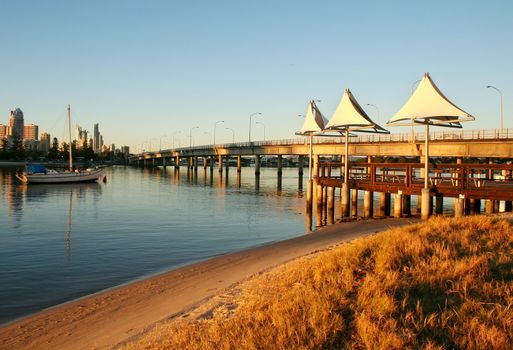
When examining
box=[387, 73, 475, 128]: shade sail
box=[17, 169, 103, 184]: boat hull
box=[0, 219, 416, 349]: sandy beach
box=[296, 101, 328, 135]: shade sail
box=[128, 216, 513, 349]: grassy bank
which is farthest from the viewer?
box=[17, 169, 103, 184]: boat hull

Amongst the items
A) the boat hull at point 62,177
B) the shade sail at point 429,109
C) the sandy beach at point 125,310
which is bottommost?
the sandy beach at point 125,310

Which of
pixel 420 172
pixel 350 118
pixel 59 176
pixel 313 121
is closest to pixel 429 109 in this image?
pixel 350 118

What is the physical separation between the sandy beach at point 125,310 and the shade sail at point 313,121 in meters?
24.0

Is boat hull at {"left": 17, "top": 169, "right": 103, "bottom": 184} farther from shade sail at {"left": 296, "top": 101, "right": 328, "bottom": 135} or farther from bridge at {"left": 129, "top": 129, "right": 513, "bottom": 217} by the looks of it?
shade sail at {"left": 296, "top": 101, "right": 328, "bottom": 135}

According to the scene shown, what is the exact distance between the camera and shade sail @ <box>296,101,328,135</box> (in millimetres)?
38906

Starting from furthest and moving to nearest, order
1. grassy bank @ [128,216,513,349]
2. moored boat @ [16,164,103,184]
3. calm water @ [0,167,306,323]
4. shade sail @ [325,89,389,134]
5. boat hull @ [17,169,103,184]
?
moored boat @ [16,164,103,184] < boat hull @ [17,169,103,184] < shade sail @ [325,89,389,134] < calm water @ [0,167,306,323] < grassy bank @ [128,216,513,349]

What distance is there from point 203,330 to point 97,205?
38.8 m

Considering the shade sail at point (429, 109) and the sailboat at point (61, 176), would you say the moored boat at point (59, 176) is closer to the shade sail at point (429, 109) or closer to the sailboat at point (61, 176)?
the sailboat at point (61, 176)

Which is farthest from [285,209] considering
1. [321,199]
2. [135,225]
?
[135,225]

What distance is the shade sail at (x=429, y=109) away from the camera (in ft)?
76.6

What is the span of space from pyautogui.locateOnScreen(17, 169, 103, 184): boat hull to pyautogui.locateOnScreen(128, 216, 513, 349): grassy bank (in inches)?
2731

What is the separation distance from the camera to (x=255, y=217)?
115ft

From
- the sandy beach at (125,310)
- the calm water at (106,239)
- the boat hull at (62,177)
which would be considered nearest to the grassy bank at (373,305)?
the sandy beach at (125,310)

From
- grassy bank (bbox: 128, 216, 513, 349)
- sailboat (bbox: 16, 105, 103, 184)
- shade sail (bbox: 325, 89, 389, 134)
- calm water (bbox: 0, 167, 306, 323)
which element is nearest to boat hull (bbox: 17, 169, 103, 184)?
sailboat (bbox: 16, 105, 103, 184)
